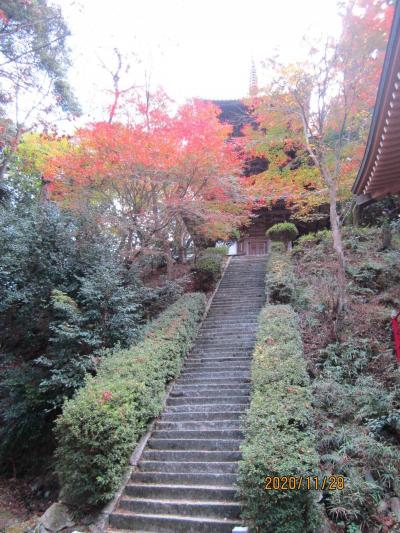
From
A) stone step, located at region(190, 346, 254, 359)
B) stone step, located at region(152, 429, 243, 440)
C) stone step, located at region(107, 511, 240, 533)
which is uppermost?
stone step, located at region(190, 346, 254, 359)

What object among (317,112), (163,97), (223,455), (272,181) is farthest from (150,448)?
(272,181)

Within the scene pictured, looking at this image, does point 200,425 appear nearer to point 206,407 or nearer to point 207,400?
point 206,407

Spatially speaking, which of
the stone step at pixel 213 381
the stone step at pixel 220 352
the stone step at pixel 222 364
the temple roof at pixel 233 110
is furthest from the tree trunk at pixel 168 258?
the temple roof at pixel 233 110

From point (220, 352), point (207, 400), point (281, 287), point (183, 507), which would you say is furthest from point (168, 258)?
point (183, 507)

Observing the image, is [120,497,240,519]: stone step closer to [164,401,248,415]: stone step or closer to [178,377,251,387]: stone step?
[164,401,248,415]: stone step

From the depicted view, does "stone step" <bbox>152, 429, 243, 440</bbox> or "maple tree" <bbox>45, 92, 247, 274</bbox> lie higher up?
"maple tree" <bbox>45, 92, 247, 274</bbox>

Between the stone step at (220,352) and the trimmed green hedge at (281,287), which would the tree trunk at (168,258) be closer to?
the trimmed green hedge at (281,287)

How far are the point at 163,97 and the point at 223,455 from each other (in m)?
11.5

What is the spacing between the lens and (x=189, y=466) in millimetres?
5387

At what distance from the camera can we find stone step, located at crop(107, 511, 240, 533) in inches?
173

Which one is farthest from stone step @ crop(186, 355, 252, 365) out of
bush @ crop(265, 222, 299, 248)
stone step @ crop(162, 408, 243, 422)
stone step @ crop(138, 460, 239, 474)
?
bush @ crop(265, 222, 299, 248)

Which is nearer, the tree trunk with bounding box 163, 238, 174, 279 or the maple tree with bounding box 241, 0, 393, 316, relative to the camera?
the maple tree with bounding box 241, 0, 393, 316

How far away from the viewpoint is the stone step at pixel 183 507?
4.55 meters

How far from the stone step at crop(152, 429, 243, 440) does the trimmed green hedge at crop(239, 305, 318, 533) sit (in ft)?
2.24
